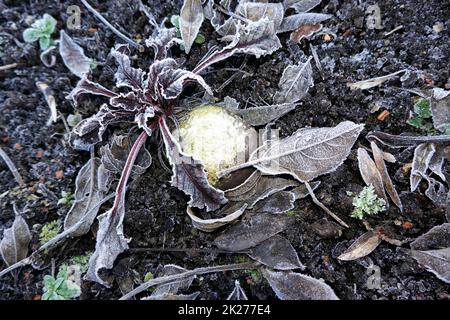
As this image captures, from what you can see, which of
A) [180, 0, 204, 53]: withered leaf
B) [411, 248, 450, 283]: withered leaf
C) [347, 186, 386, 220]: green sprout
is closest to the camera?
[411, 248, 450, 283]: withered leaf

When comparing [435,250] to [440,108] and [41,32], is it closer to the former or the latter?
[440,108]

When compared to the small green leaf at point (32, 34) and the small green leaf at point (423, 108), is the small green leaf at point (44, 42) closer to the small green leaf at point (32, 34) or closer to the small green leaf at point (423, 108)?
the small green leaf at point (32, 34)

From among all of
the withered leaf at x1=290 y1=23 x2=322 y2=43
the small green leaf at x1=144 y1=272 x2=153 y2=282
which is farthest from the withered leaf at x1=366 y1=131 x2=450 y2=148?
the small green leaf at x1=144 y1=272 x2=153 y2=282

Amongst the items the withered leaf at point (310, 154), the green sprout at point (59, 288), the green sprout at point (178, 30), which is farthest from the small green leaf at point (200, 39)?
the green sprout at point (59, 288)

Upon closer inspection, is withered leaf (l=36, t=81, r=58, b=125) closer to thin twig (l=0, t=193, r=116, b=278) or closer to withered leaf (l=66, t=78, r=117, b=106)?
withered leaf (l=66, t=78, r=117, b=106)

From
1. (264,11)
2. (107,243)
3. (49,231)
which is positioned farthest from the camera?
(264,11)

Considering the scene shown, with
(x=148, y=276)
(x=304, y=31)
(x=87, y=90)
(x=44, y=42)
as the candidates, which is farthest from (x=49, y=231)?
(x=304, y=31)
